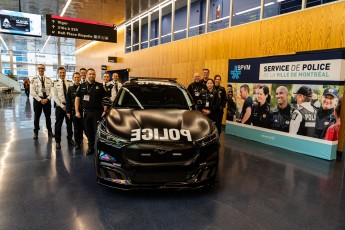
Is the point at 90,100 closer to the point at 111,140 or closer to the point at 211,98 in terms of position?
the point at 111,140

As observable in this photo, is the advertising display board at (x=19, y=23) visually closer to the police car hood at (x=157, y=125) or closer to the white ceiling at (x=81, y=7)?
the white ceiling at (x=81, y=7)

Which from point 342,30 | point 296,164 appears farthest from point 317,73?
point 296,164

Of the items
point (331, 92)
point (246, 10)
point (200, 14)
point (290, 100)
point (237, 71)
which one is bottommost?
point (290, 100)

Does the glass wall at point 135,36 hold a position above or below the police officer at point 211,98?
above

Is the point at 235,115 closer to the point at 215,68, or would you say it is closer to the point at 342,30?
the point at 215,68

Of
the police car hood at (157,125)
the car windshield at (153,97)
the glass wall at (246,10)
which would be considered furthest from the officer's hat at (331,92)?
the glass wall at (246,10)

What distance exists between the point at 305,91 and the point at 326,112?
0.61 metres

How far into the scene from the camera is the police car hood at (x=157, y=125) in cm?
275

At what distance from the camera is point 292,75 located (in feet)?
17.7

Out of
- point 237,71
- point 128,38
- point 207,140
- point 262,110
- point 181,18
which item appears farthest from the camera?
point 128,38

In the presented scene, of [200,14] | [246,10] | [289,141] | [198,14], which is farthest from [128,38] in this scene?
[289,141]

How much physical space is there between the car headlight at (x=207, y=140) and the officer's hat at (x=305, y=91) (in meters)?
3.09

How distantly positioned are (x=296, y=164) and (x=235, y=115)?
101 inches

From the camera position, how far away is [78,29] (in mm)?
9328
